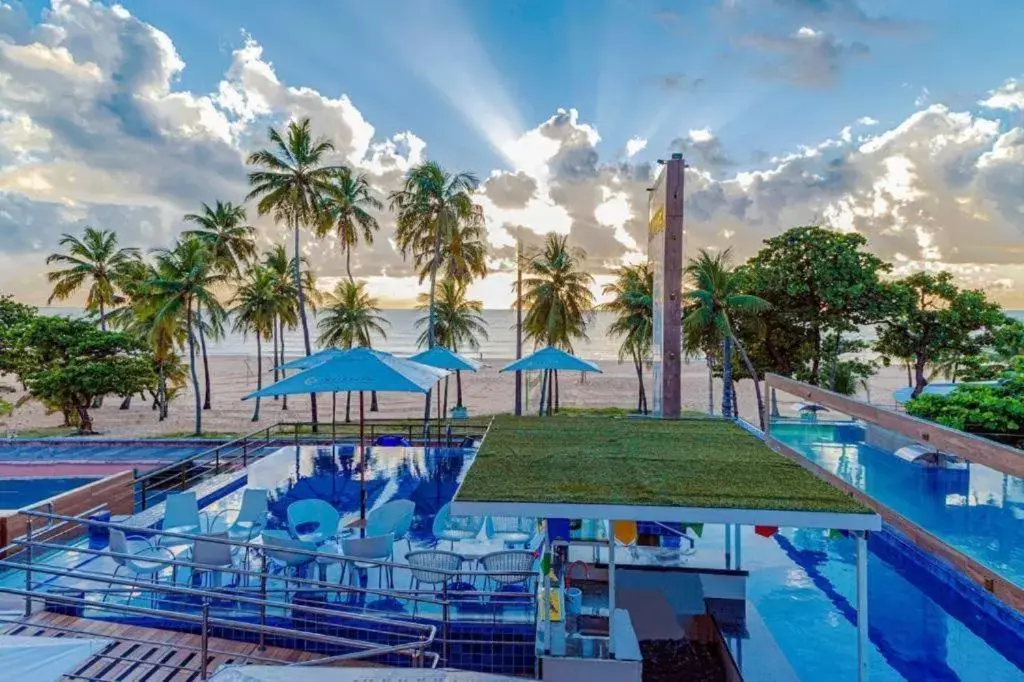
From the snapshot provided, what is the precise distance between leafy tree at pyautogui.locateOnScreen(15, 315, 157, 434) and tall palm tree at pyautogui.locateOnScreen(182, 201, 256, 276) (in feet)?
18.8

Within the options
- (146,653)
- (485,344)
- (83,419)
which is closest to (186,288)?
(83,419)

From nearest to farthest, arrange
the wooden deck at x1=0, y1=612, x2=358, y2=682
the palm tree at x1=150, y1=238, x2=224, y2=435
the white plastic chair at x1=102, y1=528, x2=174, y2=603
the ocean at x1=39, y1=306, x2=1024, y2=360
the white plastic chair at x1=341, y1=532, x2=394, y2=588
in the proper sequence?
1. the wooden deck at x1=0, y1=612, x2=358, y2=682
2. the white plastic chair at x1=102, y1=528, x2=174, y2=603
3. the white plastic chair at x1=341, y1=532, x2=394, y2=588
4. the palm tree at x1=150, y1=238, x2=224, y2=435
5. the ocean at x1=39, y1=306, x2=1024, y2=360

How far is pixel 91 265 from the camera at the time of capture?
33531 millimetres

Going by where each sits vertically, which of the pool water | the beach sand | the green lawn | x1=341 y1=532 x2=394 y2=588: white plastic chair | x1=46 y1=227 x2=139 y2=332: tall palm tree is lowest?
the pool water

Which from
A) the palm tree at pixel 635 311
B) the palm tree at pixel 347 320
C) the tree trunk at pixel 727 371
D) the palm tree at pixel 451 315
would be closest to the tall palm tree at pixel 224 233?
the palm tree at pixel 347 320

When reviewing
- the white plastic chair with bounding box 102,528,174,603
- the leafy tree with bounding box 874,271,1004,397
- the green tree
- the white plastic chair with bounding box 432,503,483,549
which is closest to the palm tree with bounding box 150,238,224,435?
the green tree

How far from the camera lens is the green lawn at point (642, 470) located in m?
5.00

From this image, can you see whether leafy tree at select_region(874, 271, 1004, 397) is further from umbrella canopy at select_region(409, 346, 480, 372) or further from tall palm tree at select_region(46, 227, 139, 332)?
tall palm tree at select_region(46, 227, 139, 332)

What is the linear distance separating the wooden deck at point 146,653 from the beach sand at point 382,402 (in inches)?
699

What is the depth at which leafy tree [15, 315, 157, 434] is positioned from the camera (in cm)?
2462

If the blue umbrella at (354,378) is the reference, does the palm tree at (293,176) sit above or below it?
above

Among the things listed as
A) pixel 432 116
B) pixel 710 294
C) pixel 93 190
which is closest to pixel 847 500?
pixel 710 294

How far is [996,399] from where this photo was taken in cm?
1298

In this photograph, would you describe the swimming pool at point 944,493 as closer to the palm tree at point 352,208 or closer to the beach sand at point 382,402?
the beach sand at point 382,402
